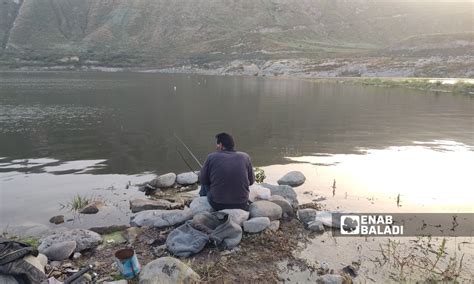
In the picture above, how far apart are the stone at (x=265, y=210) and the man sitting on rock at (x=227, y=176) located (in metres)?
0.20

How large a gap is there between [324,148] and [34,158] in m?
13.1

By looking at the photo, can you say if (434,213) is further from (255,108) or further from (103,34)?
(103,34)

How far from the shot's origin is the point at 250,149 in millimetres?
19484

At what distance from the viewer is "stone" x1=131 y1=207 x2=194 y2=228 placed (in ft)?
29.9

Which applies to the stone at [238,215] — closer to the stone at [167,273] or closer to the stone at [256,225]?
the stone at [256,225]

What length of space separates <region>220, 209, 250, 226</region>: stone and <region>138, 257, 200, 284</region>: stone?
6.74 ft

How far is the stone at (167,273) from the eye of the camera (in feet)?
20.7

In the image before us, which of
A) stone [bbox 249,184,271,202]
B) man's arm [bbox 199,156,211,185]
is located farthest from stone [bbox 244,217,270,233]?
stone [bbox 249,184,271,202]

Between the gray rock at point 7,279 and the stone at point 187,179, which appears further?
the stone at point 187,179

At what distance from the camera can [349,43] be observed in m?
191

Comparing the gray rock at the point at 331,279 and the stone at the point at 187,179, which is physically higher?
the gray rock at the point at 331,279

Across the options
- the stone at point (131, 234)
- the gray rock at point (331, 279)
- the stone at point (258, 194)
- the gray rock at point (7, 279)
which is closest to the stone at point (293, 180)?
the stone at point (258, 194)

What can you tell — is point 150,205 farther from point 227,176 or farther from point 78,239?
point 227,176

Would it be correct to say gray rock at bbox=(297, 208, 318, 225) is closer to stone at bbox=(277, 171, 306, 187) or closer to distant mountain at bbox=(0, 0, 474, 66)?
stone at bbox=(277, 171, 306, 187)
